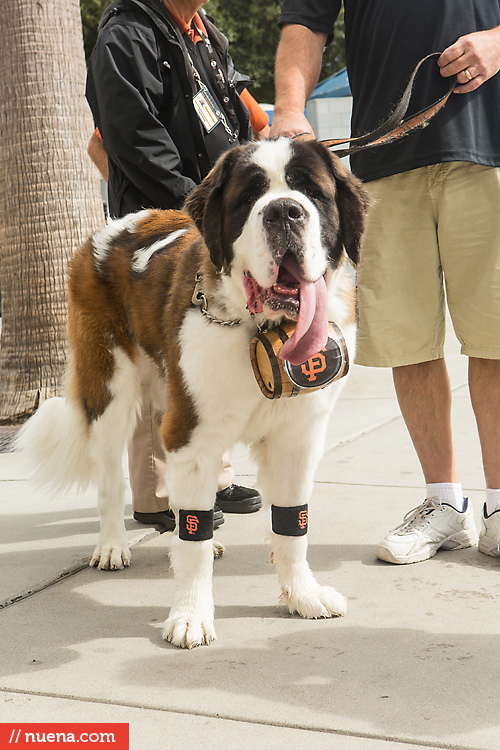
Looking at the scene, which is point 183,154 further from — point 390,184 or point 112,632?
point 112,632

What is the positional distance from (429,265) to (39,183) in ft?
11.6

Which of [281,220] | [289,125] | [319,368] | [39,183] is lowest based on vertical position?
[319,368]

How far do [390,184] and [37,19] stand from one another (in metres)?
3.68

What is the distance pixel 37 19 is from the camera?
18.4ft

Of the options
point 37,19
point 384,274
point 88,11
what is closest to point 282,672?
point 384,274

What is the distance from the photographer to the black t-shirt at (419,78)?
123 inches

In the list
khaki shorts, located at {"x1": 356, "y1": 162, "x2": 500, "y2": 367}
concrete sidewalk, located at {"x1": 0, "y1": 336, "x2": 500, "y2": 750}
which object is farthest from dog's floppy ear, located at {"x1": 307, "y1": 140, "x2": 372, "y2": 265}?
concrete sidewalk, located at {"x1": 0, "y1": 336, "x2": 500, "y2": 750}

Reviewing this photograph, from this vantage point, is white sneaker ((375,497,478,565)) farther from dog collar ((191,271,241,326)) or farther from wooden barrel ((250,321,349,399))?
dog collar ((191,271,241,326))

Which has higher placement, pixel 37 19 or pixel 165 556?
pixel 37 19

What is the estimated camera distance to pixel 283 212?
2.23 m

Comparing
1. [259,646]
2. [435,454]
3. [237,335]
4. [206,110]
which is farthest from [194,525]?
[206,110]

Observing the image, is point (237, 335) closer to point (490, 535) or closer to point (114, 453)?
point (114, 453)

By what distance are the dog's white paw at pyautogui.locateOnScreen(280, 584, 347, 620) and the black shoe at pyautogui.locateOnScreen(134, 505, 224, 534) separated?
3.39ft

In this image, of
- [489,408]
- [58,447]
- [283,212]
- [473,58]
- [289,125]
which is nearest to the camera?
[283,212]
